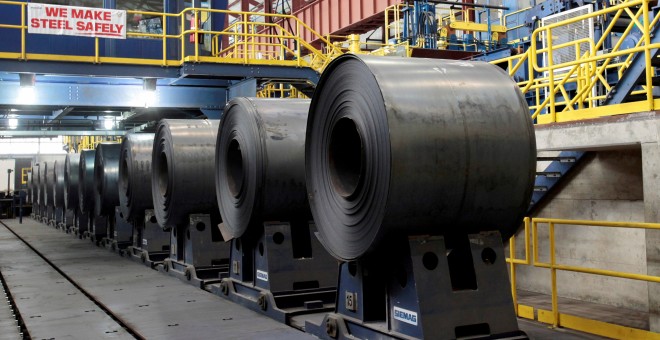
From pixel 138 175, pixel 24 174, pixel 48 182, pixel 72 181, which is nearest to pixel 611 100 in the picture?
pixel 138 175

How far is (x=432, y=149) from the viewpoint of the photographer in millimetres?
3678

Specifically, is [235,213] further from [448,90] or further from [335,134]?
[448,90]

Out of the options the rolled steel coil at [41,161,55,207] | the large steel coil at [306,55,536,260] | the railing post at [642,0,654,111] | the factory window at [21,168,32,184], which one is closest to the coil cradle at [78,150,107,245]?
the rolled steel coil at [41,161,55,207]

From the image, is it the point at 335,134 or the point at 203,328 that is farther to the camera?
the point at 203,328

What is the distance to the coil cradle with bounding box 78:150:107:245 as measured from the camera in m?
12.9

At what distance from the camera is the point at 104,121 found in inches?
718

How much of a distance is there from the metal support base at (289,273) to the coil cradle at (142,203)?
3.60 meters

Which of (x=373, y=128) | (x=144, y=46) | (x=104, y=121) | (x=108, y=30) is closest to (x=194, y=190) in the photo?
(x=373, y=128)

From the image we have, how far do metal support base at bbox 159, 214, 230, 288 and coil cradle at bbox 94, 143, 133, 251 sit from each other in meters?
3.60

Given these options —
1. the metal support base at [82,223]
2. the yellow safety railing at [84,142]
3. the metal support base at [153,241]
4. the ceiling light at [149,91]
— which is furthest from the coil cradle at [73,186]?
the yellow safety railing at [84,142]

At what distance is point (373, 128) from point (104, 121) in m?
15.9

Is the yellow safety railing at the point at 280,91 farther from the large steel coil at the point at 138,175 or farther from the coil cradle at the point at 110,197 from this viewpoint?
the large steel coil at the point at 138,175

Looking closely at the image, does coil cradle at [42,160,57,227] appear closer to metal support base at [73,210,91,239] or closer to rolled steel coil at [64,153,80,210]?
rolled steel coil at [64,153,80,210]

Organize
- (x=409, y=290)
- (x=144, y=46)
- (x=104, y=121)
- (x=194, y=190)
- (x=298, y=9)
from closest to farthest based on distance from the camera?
(x=409, y=290) → (x=194, y=190) → (x=144, y=46) → (x=104, y=121) → (x=298, y=9)
